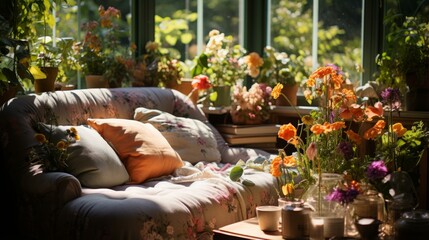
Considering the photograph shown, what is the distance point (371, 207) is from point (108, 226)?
1.01m

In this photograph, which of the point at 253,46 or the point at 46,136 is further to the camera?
the point at 253,46

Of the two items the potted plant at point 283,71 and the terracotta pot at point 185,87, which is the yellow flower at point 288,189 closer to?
the terracotta pot at point 185,87

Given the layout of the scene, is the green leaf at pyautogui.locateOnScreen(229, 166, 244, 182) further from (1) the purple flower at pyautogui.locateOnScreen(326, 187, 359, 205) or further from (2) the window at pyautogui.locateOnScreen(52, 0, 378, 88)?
(2) the window at pyautogui.locateOnScreen(52, 0, 378, 88)

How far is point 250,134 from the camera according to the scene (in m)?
4.51

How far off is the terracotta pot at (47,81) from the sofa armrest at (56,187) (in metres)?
0.74

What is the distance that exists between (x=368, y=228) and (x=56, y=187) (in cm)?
133

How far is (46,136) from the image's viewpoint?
3.33 metres

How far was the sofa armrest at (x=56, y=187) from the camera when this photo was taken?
297 cm

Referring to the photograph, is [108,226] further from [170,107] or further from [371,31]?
[371,31]

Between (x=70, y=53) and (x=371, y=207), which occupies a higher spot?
(x=70, y=53)

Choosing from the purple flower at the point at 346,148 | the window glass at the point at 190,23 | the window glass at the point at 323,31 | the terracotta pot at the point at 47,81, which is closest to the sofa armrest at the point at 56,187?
the terracotta pot at the point at 47,81

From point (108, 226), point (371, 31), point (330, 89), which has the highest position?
point (371, 31)

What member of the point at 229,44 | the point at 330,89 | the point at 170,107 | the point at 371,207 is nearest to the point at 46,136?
the point at 170,107

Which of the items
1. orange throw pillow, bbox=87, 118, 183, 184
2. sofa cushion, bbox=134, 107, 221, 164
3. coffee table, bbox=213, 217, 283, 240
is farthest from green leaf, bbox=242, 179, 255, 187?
coffee table, bbox=213, 217, 283, 240
